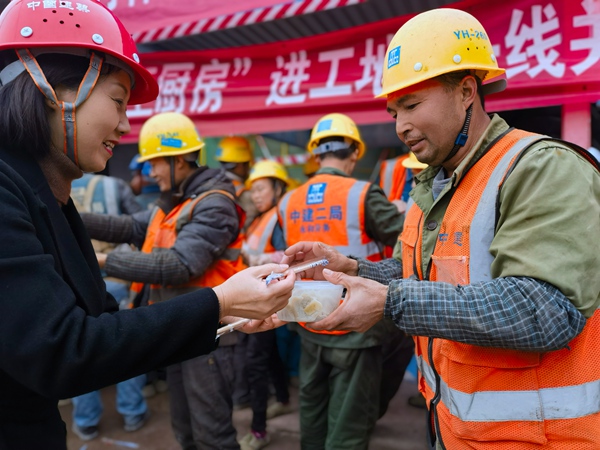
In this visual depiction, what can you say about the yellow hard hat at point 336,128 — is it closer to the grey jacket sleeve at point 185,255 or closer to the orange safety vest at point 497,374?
Result: the grey jacket sleeve at point 185,255

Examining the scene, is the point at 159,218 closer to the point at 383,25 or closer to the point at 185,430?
the point at 185,430

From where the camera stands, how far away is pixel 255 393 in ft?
12.8

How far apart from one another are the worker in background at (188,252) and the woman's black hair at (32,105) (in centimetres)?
153

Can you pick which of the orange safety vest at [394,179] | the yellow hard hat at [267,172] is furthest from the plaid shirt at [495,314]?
the yellow hard hat at [267,172]

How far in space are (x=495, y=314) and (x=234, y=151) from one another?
4.92 meters

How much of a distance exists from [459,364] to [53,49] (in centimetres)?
176

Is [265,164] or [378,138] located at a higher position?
[378,138]

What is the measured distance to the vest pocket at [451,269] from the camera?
57.2 inches

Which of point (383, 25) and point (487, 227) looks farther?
point (383, 25)

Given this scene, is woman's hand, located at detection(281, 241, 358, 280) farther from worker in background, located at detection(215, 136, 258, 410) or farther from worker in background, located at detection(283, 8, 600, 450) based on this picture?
worker in background, located at detection(215, 136, 258, 410)

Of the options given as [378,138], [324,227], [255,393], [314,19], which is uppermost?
[314,19]

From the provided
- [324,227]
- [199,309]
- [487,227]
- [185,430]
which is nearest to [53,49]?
[199,309]

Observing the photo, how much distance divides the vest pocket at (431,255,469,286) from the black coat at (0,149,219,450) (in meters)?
0.85

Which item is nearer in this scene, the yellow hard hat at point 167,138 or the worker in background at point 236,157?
the yellow hard hat at point 167,138
